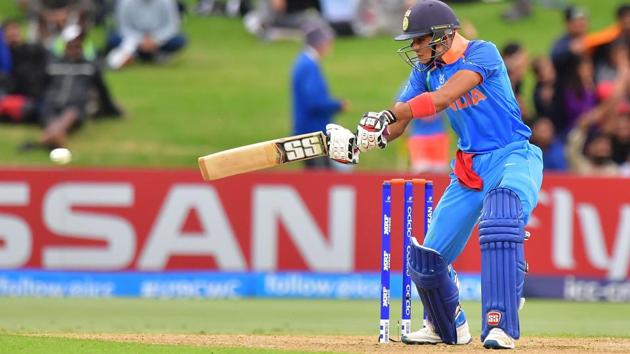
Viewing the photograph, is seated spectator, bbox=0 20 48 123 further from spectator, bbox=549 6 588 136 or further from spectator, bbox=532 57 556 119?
spectator, bbox=549 6 588 136

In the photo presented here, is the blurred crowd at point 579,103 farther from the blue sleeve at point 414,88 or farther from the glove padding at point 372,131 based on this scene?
the glove padding at point 372,131

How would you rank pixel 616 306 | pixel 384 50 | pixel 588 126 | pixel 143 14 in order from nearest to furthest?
pixel 616 306 → pixel 588 126 → pixel 143 14 → pixel 384 50

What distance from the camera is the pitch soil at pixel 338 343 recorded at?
290 inches

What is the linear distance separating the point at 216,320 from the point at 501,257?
11.9 ft

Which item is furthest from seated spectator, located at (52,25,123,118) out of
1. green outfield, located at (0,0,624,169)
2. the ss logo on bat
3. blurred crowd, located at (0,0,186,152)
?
the ss logo on bat

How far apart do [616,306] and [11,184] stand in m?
5.54

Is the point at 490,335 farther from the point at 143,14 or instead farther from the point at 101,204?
the point at 143,14

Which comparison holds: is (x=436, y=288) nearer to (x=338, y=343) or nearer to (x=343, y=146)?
(x=338, y=343)

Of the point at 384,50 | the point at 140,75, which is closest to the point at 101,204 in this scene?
the point at 140,75

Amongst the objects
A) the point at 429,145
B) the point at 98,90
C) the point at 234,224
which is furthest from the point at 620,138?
the point at 98,90

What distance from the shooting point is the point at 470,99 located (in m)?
7.25

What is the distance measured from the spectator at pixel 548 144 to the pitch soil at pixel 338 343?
523 centimetres

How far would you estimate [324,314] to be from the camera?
10859 mm

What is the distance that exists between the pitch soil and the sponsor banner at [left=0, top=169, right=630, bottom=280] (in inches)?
160
